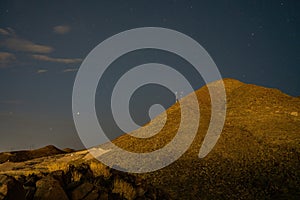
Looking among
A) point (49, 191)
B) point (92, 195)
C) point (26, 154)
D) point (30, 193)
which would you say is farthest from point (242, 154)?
point (26, 154)

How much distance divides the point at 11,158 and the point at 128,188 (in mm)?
21809

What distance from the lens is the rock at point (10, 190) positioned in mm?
7831

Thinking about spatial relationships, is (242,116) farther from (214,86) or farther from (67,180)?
(67,180)

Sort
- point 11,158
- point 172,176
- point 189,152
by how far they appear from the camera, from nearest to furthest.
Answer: point 172,176, point 189,152, point 11,158

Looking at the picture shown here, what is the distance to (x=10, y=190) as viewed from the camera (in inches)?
316

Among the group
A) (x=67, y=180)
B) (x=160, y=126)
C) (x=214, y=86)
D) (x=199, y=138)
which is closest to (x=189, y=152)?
(x=199, y=138)

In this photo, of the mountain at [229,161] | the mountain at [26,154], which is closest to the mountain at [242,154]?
the mountain at [229,161]

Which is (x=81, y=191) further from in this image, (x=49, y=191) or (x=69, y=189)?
(x=49, y=191)

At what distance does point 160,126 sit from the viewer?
24828 millimetres

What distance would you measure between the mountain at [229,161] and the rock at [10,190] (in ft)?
6.83

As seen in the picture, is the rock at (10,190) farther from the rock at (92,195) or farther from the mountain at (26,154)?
the mountain at (26,154)

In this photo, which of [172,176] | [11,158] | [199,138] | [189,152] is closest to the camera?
[172,176]

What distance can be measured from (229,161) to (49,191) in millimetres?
11095

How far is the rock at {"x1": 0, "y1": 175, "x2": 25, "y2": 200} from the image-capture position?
7831 mm
